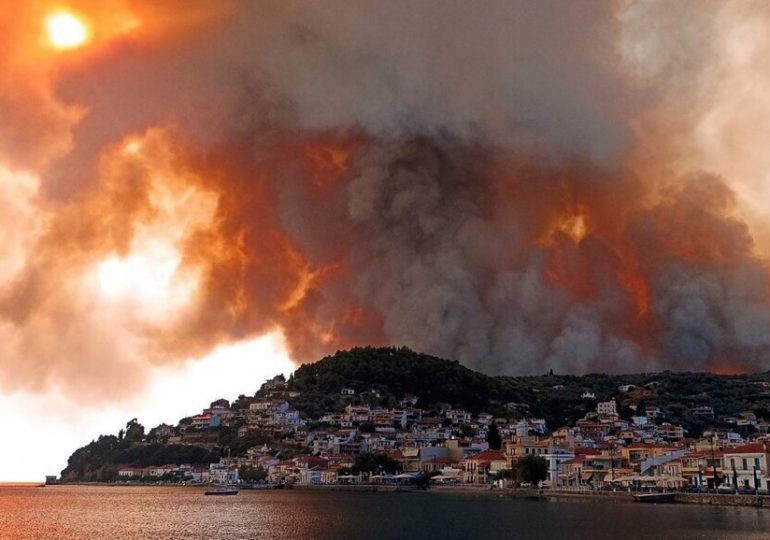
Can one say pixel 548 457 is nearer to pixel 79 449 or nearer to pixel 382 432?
pixel 382 432

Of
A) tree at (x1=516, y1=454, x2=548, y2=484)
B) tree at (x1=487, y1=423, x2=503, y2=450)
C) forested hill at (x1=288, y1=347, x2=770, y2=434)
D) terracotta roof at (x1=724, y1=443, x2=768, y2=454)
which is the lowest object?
tree at (x1=516, y1=454, x2=548, y2=484)

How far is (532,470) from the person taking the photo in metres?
62.5

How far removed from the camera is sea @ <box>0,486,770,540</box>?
109ft

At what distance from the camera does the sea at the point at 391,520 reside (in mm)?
33156

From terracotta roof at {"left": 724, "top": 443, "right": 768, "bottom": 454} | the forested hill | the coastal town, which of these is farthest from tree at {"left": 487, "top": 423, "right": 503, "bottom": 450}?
terracotta roof at {"left": 724, "top": 443, "right": 768, "bottom": 454}

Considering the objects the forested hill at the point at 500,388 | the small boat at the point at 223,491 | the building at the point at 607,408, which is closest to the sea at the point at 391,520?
A: the small boat at the point at 223,491

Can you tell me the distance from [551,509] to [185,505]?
25501 mm

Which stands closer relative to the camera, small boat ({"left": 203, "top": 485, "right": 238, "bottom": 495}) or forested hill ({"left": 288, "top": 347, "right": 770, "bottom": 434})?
small boat ({"left": 203, "top": 485, "right": 238, "bottom": 495})

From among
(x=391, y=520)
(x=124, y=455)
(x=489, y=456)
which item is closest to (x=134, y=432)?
(x=124, y=455)

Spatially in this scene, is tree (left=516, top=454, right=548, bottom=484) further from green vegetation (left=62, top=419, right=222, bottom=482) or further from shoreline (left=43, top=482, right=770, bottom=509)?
green vegetation (left=62, top=419, right=222, bottom=482)

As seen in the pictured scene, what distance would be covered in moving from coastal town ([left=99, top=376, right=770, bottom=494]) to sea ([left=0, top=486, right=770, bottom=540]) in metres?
6.83

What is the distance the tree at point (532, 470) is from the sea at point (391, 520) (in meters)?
5.66

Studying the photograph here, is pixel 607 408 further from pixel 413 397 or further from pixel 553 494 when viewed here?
pixel 553 494

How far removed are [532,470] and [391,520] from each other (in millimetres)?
24577
